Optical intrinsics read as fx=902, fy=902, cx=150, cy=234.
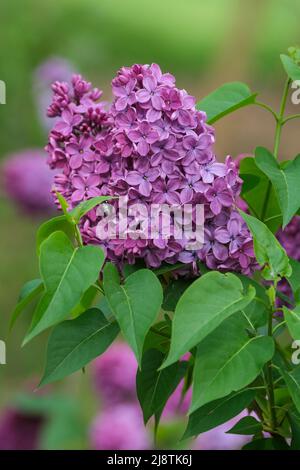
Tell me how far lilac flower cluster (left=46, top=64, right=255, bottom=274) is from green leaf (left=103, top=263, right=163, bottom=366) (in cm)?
3

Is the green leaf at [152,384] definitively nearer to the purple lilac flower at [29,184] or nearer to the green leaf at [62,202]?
the green leaf at [62,202]

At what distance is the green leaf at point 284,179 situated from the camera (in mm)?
700

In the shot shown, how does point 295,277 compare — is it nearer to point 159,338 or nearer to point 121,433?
point 159,338

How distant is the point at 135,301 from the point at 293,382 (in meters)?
0.13

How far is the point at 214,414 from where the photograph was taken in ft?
2.22

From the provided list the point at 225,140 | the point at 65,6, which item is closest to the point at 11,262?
the point at 225,140

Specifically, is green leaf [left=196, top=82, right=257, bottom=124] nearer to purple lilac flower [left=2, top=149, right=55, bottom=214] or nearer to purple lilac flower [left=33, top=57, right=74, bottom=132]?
purple lilac flower [left=2, top=149, right=55, bottom=214]

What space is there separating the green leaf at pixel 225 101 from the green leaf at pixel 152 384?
208mm

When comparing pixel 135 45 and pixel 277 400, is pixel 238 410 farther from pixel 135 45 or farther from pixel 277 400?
pixel 135 45

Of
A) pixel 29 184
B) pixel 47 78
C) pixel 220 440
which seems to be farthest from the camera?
pixel 47 78

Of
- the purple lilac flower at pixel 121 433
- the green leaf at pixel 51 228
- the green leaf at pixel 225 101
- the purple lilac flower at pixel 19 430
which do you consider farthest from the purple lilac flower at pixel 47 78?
the green leaf at pixel 51 228

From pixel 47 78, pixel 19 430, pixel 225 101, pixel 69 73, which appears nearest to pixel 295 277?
pixel 225 101

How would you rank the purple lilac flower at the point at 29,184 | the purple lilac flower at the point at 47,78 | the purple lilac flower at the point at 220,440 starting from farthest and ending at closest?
the purple lilac flower at the point at 47,78 < the purple lilac flower at the point at 29,184 < the purple lilac flower at the point at 220,440

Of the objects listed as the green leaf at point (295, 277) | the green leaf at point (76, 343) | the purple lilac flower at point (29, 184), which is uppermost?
the green leaf at point (295, 277)
